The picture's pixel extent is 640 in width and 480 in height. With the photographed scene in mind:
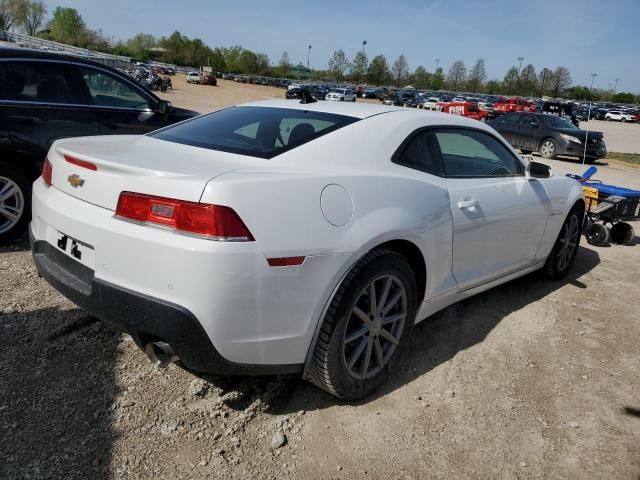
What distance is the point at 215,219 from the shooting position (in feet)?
6.92

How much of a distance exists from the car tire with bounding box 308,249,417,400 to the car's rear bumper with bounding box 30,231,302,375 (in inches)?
7.6

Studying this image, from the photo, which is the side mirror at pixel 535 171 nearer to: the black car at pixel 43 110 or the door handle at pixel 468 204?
the door handle at pixel 468 204

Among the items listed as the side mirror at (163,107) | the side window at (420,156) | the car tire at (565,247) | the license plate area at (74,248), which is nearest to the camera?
the license plate area at (74,248)

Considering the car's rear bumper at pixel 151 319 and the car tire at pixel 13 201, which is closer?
the car's rear bumper at pixel 151 319

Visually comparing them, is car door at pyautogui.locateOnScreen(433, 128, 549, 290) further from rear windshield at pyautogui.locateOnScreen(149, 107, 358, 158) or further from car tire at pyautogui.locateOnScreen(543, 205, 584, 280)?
rear windshield at pyautogui.locateOnScreen(149, 107, 358, 158)

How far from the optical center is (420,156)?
3166mm

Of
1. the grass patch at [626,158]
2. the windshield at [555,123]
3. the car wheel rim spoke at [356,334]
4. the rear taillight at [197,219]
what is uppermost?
the windshield at [555,123]

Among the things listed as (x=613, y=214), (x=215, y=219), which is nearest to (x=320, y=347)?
(x=215, y=219)

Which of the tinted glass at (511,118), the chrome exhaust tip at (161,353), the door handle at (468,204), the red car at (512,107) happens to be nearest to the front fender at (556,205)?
the door handle at (468,204)

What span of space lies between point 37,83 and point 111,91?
2.52 ft

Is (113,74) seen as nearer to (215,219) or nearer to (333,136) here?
(333,136)

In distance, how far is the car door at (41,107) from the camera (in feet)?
15.0

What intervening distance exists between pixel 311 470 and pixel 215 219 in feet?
3.89

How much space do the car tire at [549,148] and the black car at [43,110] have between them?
1481cm
